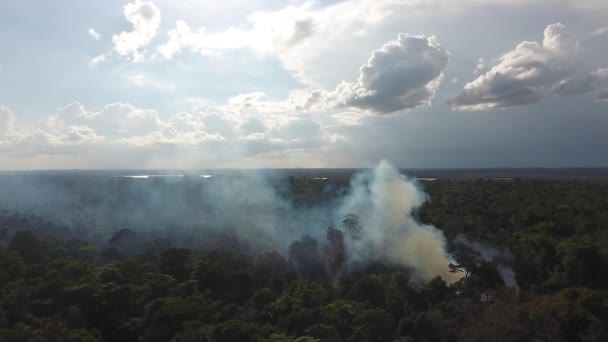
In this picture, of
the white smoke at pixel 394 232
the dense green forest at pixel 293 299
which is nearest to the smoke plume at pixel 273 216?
the white smoke at pixel 394 232

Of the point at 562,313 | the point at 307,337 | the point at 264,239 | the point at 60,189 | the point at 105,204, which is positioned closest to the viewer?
the point at 307,337

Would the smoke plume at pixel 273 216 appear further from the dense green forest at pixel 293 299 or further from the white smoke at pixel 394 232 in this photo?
the dense green forest at pixel 293 299

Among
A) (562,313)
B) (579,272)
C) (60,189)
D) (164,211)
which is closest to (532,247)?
(579,272)

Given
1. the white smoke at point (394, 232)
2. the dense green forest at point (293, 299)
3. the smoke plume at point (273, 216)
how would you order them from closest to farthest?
the dense green forest at point (293, 299), the white smoke at point (394, 232), the smoke plume at point (273, 216)

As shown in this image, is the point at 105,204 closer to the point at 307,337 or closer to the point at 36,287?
the point at 36,287

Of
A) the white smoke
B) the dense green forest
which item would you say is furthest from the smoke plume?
the dense green forest
